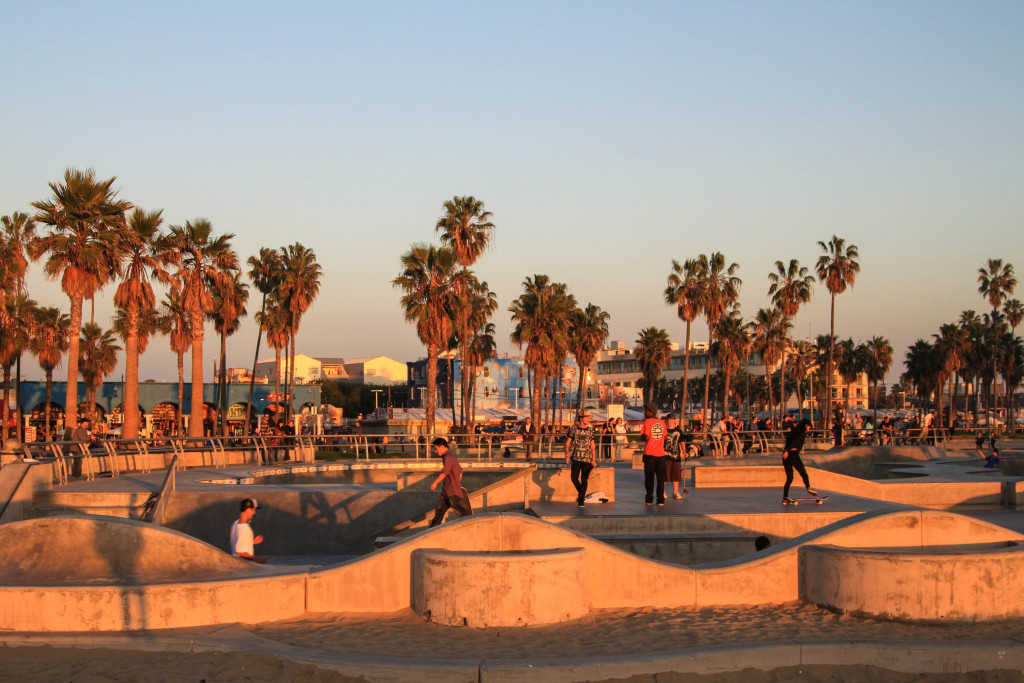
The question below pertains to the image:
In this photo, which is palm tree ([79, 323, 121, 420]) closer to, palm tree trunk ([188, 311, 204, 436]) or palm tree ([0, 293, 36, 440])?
palm tree ([0, 293, 36, 440])

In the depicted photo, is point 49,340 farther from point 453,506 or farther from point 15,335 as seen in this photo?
point 453,506

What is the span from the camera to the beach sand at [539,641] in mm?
6996

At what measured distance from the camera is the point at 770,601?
8.92m

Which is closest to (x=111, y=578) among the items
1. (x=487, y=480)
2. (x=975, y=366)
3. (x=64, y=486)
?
(x=64, y=486)

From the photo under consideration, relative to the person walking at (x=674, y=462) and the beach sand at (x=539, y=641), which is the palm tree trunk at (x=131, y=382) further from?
the beach sand at (x=539, y=641)

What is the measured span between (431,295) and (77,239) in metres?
14.9

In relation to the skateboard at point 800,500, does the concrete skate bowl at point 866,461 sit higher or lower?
lower

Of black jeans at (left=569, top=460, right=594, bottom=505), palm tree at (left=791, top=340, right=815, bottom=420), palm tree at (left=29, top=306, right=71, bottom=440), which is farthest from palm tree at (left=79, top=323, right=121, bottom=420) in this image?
palm tree at (left=791, top=340, right=815, bottom=420)

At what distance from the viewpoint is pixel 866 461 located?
23.1m

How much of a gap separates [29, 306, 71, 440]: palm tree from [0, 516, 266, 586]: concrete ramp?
45.9 meters

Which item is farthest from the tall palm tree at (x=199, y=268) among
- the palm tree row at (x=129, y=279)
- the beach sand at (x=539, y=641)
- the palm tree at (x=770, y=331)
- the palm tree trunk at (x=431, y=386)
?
the palm tree at (x=770, y=331)

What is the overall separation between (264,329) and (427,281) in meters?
20.9

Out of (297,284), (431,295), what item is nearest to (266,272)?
(297,284)

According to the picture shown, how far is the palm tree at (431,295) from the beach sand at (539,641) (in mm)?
30340
